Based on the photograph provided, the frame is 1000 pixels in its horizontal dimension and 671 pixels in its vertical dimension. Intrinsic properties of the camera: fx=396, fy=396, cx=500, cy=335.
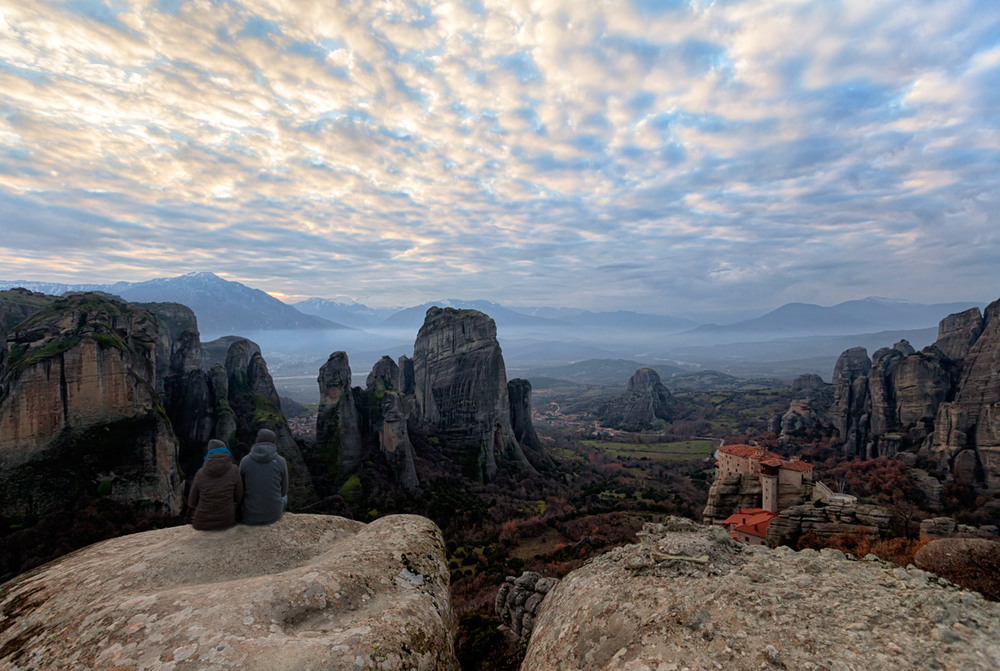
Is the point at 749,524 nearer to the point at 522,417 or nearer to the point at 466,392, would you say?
the point at 466,392

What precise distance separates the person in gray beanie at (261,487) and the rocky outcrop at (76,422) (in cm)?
2474

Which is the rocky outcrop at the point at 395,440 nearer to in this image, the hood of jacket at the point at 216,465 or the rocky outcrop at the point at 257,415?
the rocky outcrop at the point at 257,415

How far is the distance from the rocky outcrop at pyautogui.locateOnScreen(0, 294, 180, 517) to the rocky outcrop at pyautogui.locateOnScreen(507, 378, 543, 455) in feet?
169

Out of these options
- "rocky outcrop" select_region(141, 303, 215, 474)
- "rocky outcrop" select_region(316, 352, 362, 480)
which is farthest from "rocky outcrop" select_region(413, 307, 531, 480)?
"rocky outcrop" select_region(141, 303, 215, 474)

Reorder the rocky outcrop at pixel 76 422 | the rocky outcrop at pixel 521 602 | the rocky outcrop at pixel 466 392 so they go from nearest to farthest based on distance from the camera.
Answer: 1. the rocky outcrop at pixel 521 602
2. the rocky outcrop at pixel 76 422
3. the rocky outcrop at pixel 466 392

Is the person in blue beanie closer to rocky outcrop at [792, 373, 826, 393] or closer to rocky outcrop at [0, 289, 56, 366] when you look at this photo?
rocky outcrop at [0, 289, 56, 366]

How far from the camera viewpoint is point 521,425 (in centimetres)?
7325

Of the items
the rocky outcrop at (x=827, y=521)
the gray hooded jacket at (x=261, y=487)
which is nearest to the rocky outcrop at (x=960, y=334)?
the rocky outcrop at (x=827, y=521)

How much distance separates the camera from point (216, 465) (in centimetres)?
798

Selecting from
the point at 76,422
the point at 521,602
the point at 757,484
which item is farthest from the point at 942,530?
the point at 76,422

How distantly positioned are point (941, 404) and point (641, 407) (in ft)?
254

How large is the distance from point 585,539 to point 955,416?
155 ft

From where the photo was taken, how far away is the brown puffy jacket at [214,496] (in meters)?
7.71

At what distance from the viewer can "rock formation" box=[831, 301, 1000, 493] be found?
42.7 metres
